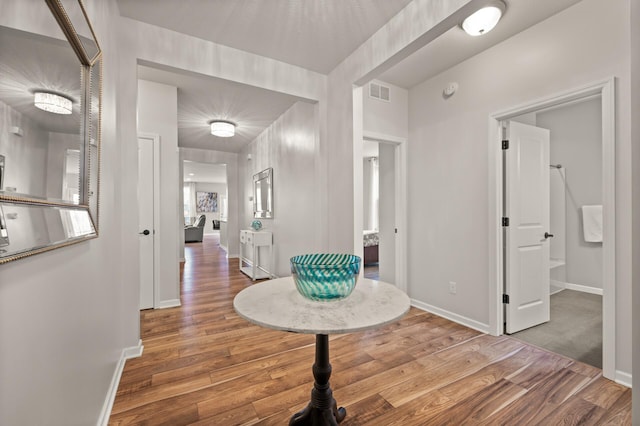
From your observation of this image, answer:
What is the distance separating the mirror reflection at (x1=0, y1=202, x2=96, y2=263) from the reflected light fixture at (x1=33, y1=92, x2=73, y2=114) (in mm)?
282

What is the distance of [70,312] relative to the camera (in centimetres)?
105

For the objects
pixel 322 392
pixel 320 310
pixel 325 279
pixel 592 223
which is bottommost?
pixel 322 392

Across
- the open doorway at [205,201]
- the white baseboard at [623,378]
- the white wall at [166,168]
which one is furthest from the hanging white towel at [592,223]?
the open doorway at [205,201]

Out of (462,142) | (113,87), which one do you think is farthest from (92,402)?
(462,142)

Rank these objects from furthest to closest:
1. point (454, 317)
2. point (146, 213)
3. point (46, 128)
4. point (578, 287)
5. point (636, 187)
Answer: point (578, 287), point (146, 213), point (454, 317), point (636, 187), point (46, 128)

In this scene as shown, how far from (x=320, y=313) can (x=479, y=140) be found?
2.51 metres

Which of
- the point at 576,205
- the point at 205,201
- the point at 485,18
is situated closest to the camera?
the point at 485,18

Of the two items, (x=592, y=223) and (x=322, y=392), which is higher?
(x=592, y=223)

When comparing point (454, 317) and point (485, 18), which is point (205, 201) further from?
point (485, 18)

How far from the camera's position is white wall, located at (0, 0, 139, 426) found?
69cm

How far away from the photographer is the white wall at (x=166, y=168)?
3283 millimetres

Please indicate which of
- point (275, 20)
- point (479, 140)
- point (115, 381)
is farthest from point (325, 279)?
point (479, 140)

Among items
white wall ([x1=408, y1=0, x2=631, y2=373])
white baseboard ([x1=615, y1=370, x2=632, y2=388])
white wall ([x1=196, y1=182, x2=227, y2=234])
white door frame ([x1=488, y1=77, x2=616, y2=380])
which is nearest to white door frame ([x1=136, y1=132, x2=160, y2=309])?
white wall ([x1=408, y1=0, x2=631, y2=373])

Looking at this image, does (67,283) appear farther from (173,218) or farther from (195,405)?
(173,218)
